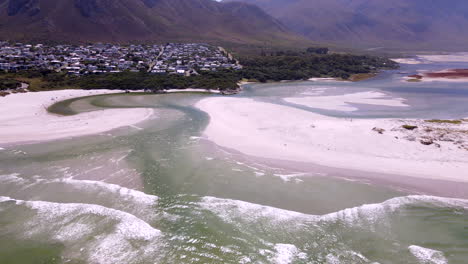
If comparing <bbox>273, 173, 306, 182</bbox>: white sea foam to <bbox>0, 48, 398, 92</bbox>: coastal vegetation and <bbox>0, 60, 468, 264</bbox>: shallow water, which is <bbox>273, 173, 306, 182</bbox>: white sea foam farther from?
<bbox>0, 48, 398, 92</bbox>: coastal vegetation

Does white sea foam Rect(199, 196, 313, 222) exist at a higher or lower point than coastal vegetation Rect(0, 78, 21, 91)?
lower

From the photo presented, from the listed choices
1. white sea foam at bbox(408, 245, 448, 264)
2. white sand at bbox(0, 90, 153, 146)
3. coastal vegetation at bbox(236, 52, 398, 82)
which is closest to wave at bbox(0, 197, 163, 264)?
white sea foam at bbox(408, 245, 448, 264)

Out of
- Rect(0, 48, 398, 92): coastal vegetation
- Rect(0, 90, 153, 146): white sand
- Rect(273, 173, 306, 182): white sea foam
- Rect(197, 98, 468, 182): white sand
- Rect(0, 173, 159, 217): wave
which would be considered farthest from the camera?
Rect(0, 48, 398, 92): coastal vegetation

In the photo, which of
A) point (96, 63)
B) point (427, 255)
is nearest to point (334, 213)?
point (427, 255)

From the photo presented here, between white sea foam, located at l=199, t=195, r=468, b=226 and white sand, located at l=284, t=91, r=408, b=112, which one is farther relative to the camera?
white sand, located at l=284, t=91, r=408, b=112

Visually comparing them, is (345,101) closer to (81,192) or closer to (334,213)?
(334,213)

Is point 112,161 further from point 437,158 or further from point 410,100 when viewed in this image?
point 410,100

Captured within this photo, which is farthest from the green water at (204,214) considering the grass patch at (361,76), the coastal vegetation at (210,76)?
the grass patch at (361,76)
